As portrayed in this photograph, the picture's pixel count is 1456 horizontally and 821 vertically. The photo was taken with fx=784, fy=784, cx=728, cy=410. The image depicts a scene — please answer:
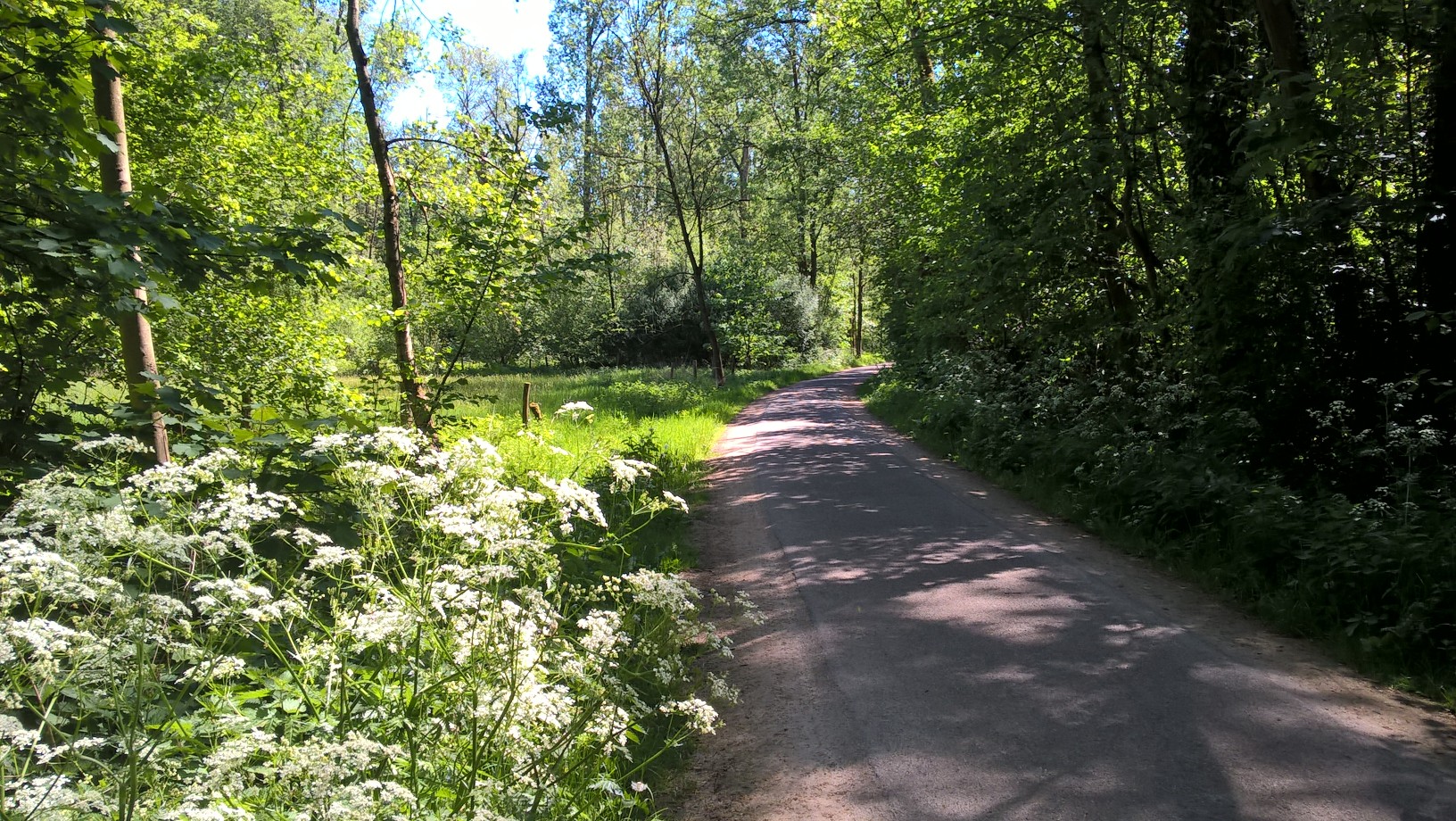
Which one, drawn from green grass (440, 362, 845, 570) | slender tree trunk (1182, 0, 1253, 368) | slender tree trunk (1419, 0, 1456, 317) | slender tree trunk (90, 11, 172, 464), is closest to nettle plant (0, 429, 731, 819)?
green grass (440, 362, 845, 570)

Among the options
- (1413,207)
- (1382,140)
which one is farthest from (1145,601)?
(1382,140)

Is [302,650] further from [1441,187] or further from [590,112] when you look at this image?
[590,112]

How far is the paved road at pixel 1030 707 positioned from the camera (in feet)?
11.6

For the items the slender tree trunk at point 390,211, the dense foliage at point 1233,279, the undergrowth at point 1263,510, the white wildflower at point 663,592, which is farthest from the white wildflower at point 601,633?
the dense foliage at point 1233,279

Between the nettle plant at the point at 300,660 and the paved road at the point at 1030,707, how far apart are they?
1.20 m

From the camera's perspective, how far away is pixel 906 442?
49.4 feet

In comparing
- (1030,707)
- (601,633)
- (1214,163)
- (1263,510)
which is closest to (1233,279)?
(1214,163)

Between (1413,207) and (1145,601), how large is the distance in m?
4.15

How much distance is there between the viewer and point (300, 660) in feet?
9.02

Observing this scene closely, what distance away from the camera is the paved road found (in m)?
3.52

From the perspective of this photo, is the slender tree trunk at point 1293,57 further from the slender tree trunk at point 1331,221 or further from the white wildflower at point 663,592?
the white wildflower at point 663,592

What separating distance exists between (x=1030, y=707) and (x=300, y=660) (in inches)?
143

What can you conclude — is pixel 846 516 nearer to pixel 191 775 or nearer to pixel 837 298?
pixel 191 775

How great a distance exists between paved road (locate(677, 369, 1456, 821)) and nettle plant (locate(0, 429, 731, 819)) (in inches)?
47.4
